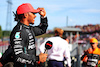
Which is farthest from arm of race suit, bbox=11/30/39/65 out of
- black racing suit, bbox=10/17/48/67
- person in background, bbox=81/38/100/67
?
person in background, bbox=81/38/100/67

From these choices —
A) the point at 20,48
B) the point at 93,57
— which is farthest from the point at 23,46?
the point at 93,57

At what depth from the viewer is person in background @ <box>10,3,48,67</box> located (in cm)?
222

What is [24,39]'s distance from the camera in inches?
90.7

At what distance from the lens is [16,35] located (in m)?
2.24

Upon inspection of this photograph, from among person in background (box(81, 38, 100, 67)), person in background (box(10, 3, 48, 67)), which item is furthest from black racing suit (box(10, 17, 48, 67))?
person in background (box(81, 38, 100, 67))

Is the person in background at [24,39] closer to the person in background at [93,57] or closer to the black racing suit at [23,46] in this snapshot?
the black racing suit at [23,46]

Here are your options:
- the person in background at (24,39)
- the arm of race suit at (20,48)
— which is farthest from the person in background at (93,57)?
the arm of race suit at (20,48)

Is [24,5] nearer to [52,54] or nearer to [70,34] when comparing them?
[52,54]

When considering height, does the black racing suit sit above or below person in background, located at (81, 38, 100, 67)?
Answer: above

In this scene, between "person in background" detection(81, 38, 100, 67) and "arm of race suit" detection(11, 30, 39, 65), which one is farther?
"person in background" detection(81, 38, 100, 67)

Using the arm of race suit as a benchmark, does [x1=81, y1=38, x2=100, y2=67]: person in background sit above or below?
below

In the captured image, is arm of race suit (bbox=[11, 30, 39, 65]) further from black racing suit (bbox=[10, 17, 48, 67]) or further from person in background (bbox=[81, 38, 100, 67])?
person in background (bbox=[81, 38, 100, 67])

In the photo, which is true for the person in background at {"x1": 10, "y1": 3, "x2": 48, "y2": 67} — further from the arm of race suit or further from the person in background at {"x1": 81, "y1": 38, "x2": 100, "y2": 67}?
the person in background at {"x1": 81, "y1": 38, "x2": 100, "y2": 67}

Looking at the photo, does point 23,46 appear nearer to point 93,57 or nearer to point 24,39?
point 24,39
